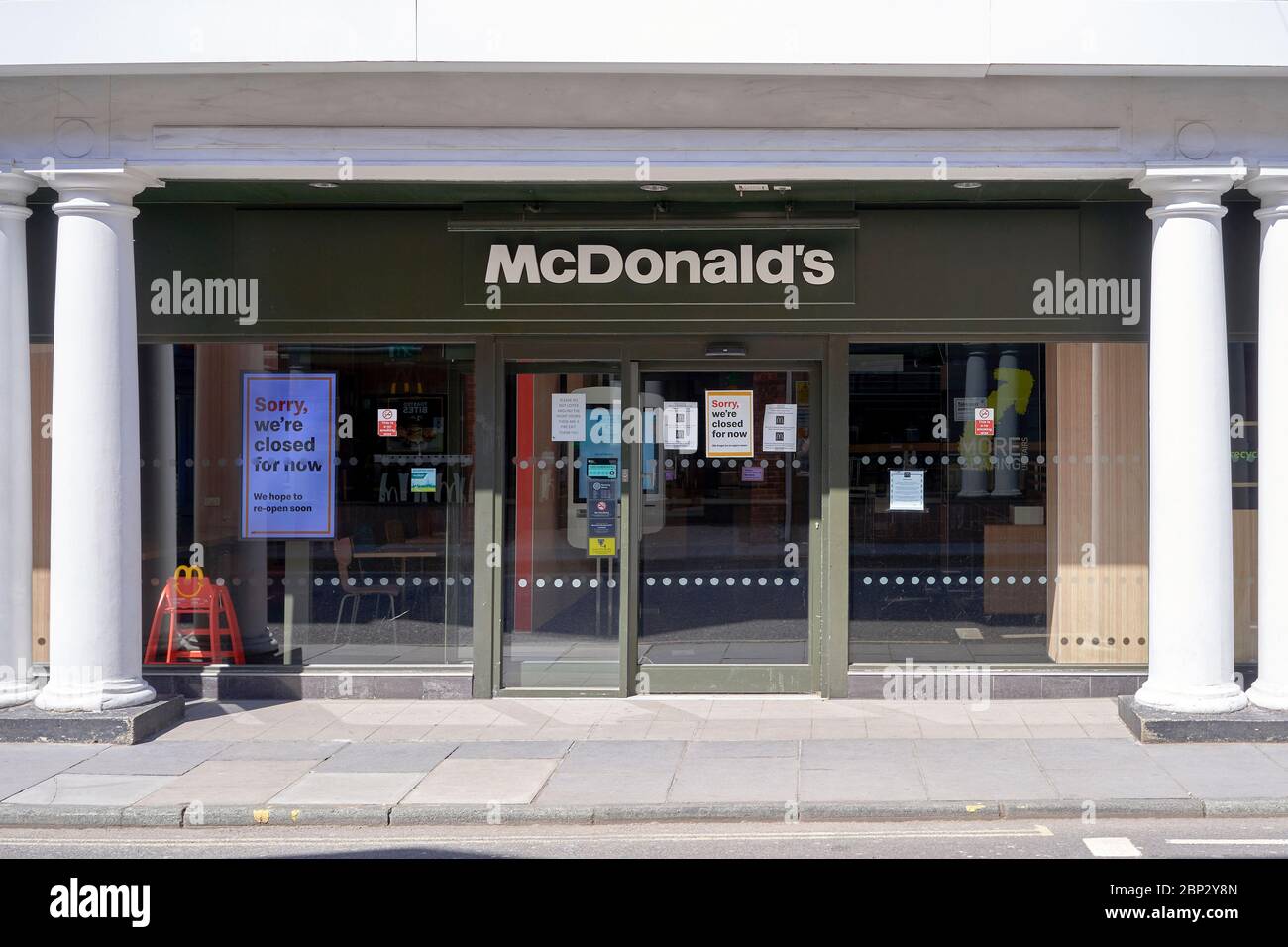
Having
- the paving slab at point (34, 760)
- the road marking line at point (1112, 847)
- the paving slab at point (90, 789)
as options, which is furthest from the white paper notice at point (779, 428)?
the paving slab at point (34, 760)

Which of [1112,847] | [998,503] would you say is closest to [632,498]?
[998,503]

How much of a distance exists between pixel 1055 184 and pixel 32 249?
25.8 ft

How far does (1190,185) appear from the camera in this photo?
9086 millimetres

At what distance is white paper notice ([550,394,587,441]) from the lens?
35.6 ft

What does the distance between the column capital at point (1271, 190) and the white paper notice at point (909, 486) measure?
10.2 feet

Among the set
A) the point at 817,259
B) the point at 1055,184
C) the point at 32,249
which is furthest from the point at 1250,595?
the point at 32,249

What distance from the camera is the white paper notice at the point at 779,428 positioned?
10.8 m

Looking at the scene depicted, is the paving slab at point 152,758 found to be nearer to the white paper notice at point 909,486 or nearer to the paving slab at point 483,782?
the paving slab at point 483,782

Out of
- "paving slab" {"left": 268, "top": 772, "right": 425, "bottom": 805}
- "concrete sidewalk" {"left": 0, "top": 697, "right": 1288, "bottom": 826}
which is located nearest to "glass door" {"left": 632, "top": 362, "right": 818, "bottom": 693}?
"concrete sidewalk" {"left": 0, "top": 697, "right": 1288, "bottom": 826}

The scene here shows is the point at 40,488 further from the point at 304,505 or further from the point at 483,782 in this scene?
the point at 483,782

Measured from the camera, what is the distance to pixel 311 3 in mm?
8891

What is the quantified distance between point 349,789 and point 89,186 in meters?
4.50

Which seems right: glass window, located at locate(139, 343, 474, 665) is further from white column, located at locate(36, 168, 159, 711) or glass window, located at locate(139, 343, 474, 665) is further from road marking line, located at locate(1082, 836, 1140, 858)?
road marking line, located at locate(1082, 836, 1140, 858)

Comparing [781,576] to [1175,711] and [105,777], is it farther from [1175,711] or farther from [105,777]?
[105,777]
